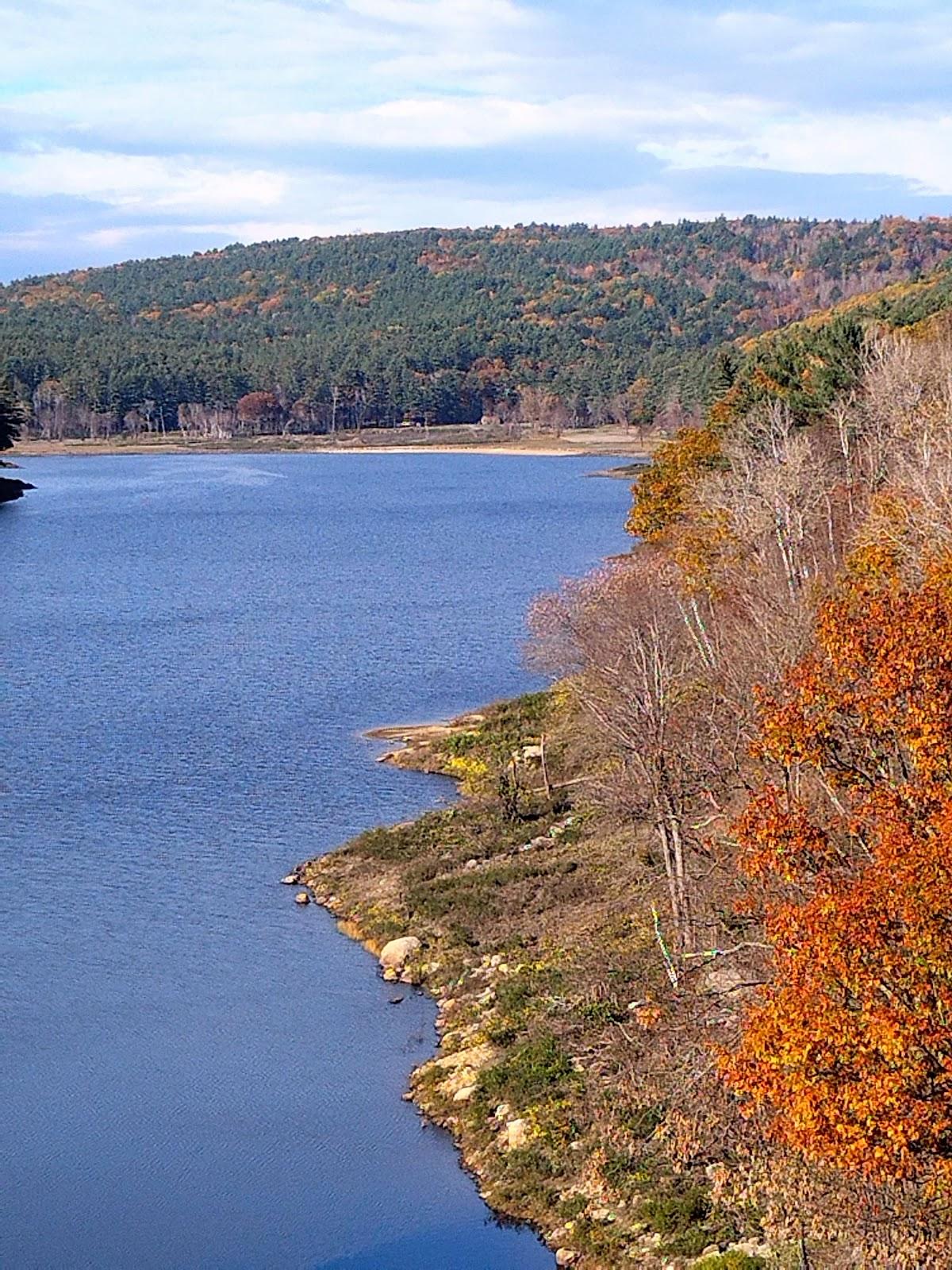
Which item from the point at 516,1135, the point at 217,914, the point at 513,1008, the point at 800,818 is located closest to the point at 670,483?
the point at 217,914

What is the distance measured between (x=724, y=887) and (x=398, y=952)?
650 centimetres

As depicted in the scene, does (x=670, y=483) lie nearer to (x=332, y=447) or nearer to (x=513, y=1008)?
(x=513, y=1008)

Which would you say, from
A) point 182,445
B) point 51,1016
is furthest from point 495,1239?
point 182,445

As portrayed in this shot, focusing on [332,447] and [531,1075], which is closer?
[531,1075]

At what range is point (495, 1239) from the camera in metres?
18.8

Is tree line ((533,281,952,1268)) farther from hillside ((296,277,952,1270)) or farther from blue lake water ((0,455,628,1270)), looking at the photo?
blue lake water ((0,455,628,1270))

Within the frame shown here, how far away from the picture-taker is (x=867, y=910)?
1291 centimetres

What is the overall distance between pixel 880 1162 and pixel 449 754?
83.8ft

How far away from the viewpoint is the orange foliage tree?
41.4 ft

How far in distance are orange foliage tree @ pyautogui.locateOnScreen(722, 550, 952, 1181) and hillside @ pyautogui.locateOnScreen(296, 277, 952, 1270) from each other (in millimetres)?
30

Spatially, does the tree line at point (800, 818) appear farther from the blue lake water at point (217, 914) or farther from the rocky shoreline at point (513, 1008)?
the blue lake water at point (217, 914)

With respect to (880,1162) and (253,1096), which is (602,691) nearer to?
(253,1096)

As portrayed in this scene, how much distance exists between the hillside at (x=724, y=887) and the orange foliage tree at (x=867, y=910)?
3 cm

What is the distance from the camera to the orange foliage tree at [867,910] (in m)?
12.6
